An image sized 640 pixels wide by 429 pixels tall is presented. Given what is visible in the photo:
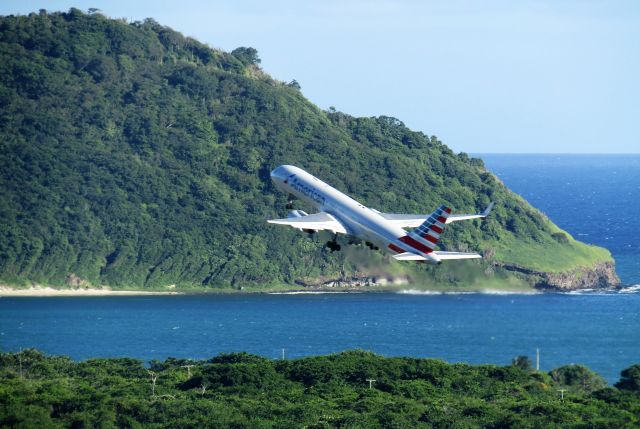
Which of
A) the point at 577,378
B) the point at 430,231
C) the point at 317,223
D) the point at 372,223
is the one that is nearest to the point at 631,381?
the point at 577,378

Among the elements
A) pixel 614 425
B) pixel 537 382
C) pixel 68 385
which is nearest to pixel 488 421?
pixel 614 425

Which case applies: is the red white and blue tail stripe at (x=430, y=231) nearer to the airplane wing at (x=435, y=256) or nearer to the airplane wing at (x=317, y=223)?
the airplane wing at (x=435, y=256)

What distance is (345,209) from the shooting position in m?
132

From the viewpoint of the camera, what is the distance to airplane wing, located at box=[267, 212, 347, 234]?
130250 millimetres

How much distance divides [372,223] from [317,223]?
16.7 ft

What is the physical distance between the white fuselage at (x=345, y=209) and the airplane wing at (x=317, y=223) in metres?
0.58

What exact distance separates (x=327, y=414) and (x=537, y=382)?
38910 millimetres

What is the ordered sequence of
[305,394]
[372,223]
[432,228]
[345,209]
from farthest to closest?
[305,394] < [345,209] < [372,223] < [432,228]

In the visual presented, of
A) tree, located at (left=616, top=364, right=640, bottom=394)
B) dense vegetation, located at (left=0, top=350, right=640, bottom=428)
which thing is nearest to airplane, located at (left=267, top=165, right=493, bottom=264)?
dense vegetation, located at (left=0, top=350, right=640, bottom=428)

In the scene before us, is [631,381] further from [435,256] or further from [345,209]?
[435,256]

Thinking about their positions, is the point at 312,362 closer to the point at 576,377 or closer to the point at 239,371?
the point at 239,371

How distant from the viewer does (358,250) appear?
145500 mm

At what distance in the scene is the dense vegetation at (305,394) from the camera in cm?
14012

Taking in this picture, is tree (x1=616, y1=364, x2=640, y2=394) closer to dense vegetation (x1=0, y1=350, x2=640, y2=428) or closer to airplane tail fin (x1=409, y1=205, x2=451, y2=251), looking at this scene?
dense vegetation (x1=0, y1=350, x2=640, y2=428)
